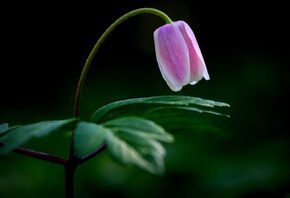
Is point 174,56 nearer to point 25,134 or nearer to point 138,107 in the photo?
point 138,107

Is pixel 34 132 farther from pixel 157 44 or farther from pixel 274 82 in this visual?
pixel 274 82

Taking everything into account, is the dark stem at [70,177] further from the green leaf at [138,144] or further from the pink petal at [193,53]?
the pink petal at [193,53]

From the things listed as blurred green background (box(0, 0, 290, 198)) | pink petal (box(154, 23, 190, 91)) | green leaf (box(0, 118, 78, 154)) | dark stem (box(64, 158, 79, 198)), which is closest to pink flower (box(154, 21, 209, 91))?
pink petal (box(154, 23, 190, 91))

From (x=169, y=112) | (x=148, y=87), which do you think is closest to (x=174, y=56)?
(x=169, y=112)

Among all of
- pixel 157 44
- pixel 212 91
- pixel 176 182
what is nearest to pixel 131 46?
pixel 212 91

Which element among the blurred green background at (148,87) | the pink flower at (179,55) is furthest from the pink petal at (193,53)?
the blurred green background at (148,87)
